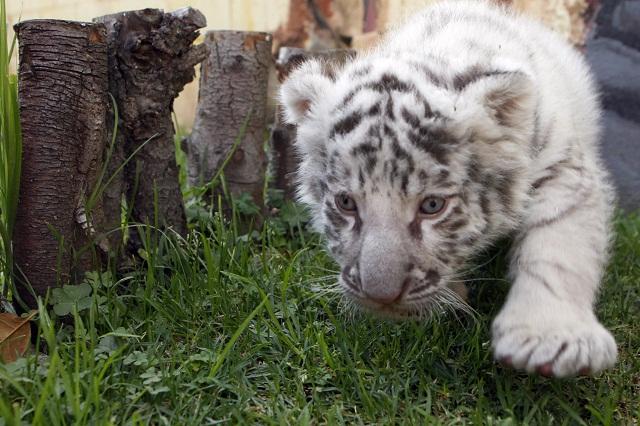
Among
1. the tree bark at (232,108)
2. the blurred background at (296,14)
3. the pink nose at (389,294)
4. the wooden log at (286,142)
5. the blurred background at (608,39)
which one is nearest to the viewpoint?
the pink nose at (389,294)

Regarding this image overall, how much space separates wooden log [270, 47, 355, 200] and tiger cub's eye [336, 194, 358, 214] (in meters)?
1.17

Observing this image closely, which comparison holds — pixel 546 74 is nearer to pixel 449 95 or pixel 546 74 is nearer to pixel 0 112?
pixel 449 95

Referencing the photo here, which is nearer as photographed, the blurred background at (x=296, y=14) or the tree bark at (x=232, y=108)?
the tree bark at (x=232, y=108)

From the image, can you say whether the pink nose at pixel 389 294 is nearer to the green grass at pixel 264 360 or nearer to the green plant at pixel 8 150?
the green grass at pixel 264 360

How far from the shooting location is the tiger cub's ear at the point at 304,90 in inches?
101

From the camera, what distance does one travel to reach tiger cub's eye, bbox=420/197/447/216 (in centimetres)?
222

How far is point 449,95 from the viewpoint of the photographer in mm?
2305

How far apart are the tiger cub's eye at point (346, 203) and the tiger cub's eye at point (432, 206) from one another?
0.71ft

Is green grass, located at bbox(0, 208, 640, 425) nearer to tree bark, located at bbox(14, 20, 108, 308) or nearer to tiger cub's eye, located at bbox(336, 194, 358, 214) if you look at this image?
tree bark, located at bbox(14, 20, 108, 308)

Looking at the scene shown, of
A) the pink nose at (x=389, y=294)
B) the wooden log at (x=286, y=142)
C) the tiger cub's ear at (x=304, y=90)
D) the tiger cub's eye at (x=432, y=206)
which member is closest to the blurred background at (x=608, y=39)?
the wooden log at (x=286, y=142)

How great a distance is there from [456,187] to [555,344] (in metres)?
0.54

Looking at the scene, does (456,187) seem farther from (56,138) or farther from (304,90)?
(56,138)

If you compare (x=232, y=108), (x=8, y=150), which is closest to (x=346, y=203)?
(x=8, y=150)

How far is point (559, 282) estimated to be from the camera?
2229 millimetres
